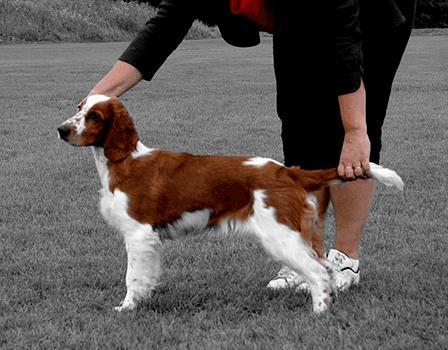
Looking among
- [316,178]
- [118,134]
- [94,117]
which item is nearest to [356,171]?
[316,178]

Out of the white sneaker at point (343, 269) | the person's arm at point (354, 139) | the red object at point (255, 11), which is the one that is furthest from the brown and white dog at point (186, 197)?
the red object at point (255, 11)

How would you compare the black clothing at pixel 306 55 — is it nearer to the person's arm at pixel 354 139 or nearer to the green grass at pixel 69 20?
the person's arm at pixel 354 139

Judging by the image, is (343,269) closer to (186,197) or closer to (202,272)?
(202,272)

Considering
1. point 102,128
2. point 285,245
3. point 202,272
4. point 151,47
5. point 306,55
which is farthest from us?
point 202,272

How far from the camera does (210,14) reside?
456 centimetres

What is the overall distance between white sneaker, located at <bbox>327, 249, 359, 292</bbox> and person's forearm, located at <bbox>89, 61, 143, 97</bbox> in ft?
4.69

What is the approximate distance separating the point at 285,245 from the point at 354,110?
72 centimetres

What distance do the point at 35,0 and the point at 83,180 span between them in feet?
135

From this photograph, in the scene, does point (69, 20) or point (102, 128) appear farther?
point (69, 20)

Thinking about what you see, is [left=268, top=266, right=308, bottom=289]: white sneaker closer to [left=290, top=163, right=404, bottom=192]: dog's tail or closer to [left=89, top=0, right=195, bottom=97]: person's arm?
[left=290, top=163, right=404, bottom=192]: dog's tail

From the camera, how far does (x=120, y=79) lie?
4602 mm

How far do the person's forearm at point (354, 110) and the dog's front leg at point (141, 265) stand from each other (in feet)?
3.62

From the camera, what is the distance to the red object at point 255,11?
4.25 metres

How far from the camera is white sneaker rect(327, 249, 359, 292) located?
15.2 feet
